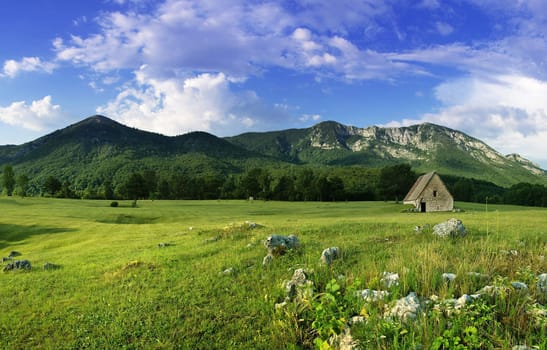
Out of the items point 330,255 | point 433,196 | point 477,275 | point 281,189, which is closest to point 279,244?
point 330,255

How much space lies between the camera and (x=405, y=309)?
6.41m

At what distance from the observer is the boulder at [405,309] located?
626 centimetres

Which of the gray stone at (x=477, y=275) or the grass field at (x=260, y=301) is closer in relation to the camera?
the grass field at (x=260, y=301)

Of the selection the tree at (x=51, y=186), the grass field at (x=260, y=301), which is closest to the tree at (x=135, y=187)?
the tree at (x=51, y=186)

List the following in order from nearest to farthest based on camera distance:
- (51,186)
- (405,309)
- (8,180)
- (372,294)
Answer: (405,309), (372,294), (8,180), (51,186)

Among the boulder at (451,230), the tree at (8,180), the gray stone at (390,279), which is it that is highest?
the tree at (8,180)

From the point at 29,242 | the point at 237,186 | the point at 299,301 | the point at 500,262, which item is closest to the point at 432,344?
the point at 299,301

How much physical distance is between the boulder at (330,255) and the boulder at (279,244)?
190cm

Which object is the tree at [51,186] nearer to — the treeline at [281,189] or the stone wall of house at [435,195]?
the treeline at [281,189]

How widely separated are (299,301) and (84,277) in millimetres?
8730

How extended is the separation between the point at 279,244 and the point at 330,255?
7.63ft

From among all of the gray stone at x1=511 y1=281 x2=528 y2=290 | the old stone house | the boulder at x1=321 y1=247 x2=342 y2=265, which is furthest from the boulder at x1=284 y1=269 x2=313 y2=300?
the old stone house

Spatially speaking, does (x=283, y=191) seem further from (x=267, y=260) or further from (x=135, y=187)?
(x=267, y=260)

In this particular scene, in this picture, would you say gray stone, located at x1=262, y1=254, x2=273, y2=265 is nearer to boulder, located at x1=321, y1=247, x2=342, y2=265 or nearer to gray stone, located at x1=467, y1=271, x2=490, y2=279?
boulder, located at x1=321, y1=247, x2=342, y2=265
